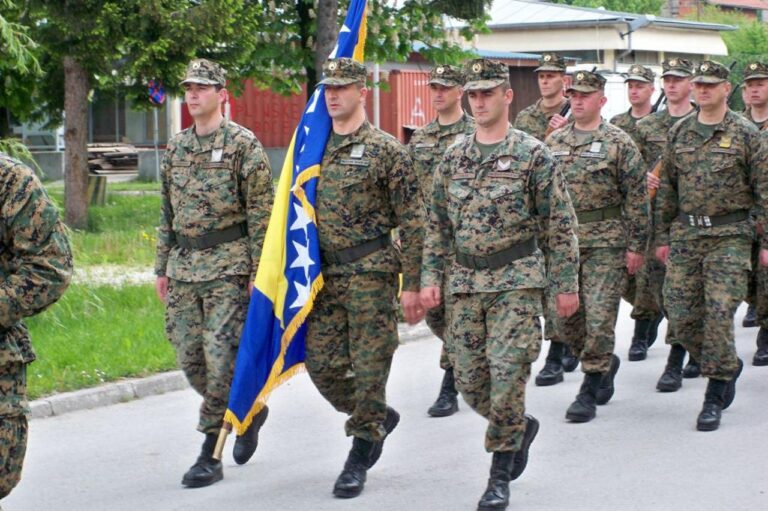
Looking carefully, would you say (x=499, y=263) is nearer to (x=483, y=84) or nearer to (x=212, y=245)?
(x=483, y=84)

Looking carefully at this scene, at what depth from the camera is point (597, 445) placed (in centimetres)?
821

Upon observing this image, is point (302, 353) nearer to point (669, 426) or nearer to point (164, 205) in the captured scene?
point (164, 205)

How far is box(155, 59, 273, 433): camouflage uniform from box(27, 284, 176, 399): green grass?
2.47m

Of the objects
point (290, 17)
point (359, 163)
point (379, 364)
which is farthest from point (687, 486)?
point (290, 17)

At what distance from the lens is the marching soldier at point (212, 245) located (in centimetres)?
736

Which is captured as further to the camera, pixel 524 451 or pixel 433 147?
pixel 433 147

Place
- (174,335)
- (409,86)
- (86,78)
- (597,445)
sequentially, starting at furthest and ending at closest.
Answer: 1. (409,86)
2. (86,78)
3. (597,445)
4. (174,335)

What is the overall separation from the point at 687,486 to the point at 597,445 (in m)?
1.07

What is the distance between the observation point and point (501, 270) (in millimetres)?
6848

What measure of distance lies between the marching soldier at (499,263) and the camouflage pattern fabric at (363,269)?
242mm

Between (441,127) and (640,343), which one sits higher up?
(441,127)

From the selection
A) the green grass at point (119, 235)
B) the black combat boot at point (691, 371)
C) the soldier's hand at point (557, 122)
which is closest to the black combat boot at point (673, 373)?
the black combat boot at point (691, 371)

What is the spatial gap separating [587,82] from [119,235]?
1122 centimetres

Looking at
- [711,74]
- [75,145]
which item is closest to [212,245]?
[711,74]
